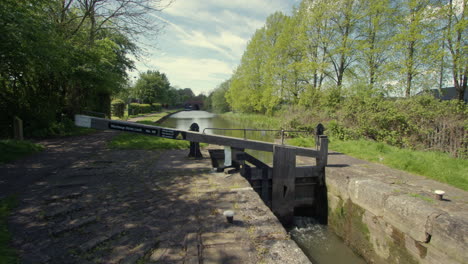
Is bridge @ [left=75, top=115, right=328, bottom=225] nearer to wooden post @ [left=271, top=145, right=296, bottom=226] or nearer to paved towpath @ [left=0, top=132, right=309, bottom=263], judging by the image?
wooden post @ [left=271, top=145, right=296, bottom=226]

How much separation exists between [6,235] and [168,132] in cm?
277

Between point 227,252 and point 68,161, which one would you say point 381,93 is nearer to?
point 227,252

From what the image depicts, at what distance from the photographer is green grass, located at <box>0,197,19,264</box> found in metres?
2.25

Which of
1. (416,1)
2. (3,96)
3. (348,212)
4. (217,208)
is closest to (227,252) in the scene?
(217,208)

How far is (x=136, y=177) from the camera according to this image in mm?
4871

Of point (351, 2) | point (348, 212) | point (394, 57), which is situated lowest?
point (348, 212)

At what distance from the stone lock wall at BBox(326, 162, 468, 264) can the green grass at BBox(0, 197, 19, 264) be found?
522 cm

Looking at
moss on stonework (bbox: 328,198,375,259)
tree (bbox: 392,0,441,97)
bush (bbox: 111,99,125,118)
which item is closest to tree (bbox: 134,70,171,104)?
bush (bbox: 111,99,125,118)

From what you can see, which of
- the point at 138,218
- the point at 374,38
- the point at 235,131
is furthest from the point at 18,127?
the point at 374,38

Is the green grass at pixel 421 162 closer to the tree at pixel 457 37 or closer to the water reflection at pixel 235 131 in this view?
the water reflection at pixel 235 131

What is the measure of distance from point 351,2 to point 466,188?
1417 centimetres

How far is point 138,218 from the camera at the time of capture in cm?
315

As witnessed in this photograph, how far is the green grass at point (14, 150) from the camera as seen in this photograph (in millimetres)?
5848

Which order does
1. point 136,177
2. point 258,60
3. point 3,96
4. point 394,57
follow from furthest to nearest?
point 258,60
point 394,57
point 3,96
point 136,177
